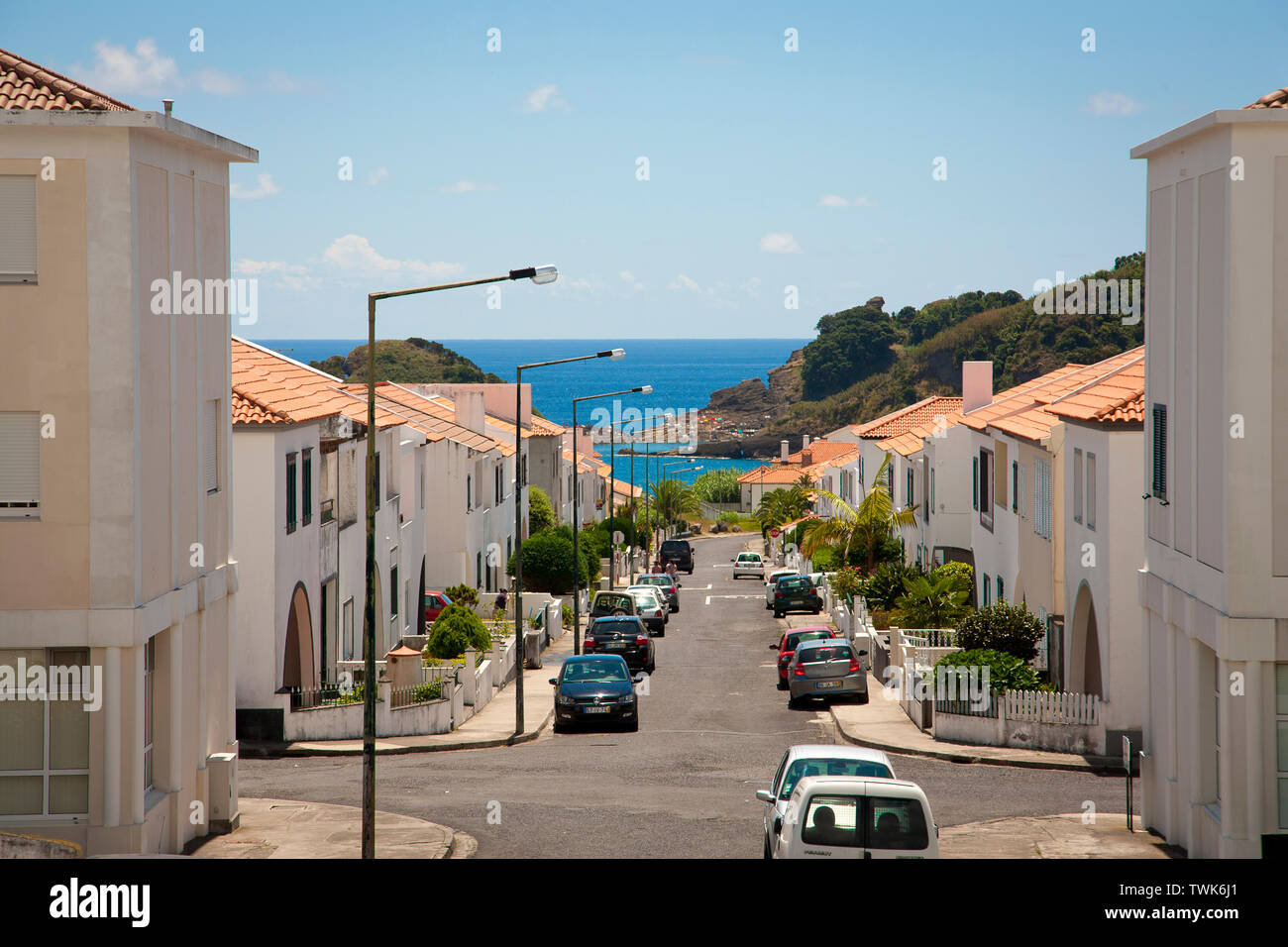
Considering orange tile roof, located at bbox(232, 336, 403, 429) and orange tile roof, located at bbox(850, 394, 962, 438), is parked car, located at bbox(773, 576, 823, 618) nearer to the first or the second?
orange tile roof, located at bbox(850, 394, 962, 438)

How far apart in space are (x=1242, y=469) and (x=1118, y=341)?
101246 millimetres

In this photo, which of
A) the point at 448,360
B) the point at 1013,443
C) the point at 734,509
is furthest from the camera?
the point at 448,360

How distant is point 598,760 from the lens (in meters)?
25.4

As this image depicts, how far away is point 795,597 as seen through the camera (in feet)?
172

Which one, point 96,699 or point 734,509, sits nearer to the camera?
point 96,699

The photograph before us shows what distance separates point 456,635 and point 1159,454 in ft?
61.3

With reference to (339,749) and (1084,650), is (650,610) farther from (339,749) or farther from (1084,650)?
(339,749)

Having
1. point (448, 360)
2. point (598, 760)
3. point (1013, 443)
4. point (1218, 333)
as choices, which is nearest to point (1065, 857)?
point (1218, 333)

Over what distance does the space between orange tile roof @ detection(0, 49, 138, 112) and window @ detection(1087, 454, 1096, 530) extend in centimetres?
1754

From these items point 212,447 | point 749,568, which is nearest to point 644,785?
point 212,447

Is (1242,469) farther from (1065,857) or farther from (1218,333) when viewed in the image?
(1065,857)

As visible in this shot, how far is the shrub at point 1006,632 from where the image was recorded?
29484 millimetres

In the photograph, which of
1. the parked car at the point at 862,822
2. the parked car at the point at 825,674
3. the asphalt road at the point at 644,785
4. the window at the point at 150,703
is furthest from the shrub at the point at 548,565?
the parked car at the point at 862,822

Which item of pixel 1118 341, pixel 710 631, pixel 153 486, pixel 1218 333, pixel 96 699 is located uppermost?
pixel 1118 341
